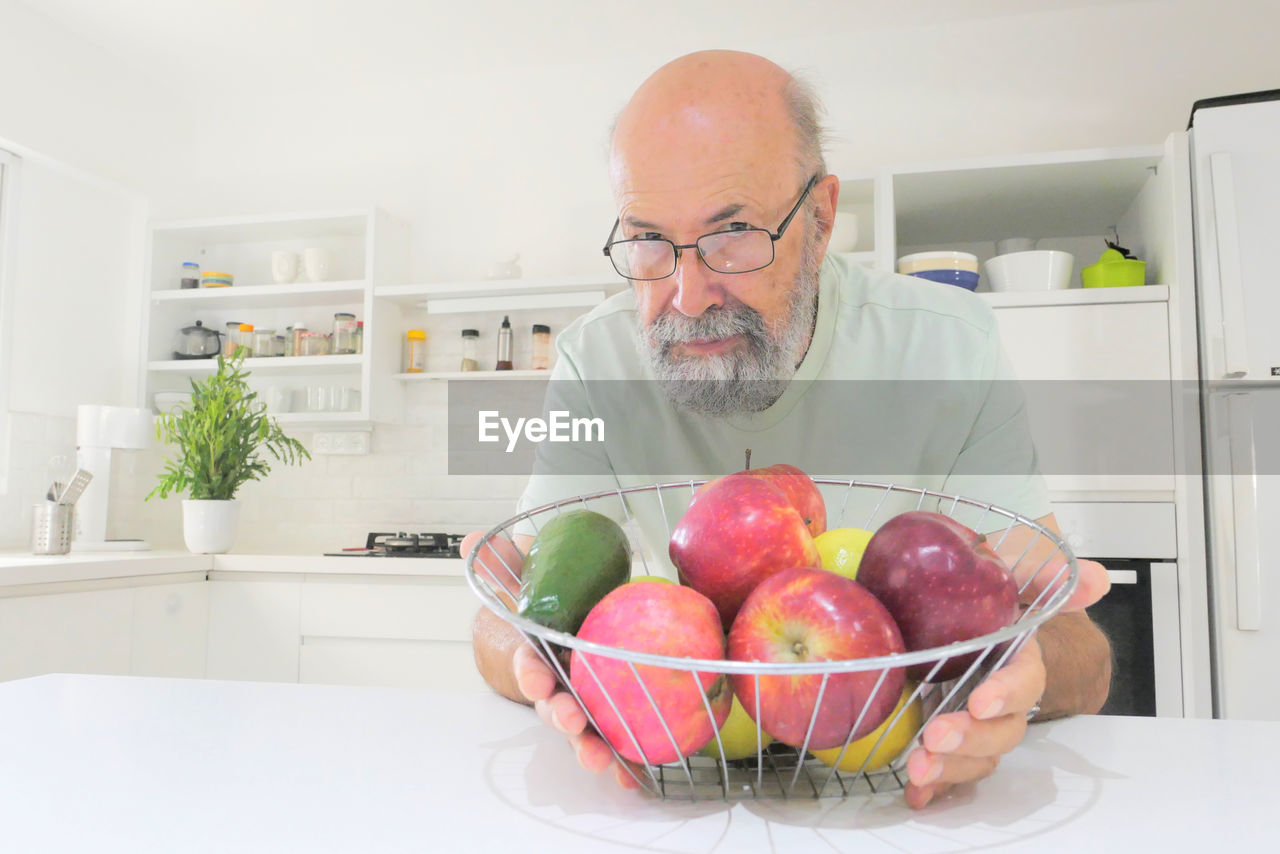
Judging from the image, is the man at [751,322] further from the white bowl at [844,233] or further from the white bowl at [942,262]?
the white bowl at [844,233]

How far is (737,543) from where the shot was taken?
496 mm

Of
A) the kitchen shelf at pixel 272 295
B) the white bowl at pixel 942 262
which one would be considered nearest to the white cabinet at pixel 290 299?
the kitchen shelf at pixel 272 295

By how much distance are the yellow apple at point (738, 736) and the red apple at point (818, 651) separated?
0.02 metres

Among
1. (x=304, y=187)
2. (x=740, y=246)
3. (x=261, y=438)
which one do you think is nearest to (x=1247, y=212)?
(x=740, y=246)

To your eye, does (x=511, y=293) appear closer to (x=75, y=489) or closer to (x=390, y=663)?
(x=390, y=663)

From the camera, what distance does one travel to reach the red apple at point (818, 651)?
40 centimetres

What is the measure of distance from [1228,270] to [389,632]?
248 cm

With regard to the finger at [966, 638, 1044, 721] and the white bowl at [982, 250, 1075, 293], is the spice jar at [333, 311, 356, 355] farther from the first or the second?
the finger at [966, 638, 1044, 721]

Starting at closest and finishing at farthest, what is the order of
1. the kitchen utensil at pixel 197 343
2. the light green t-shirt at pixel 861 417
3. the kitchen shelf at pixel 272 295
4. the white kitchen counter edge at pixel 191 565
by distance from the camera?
the light green t-shirt at pixel 861 417 → the white kitchen counter edge at pixel 191 565 → the kitchen shelf at pixel 272 295 → the kitchen utensil at pixel 197 343

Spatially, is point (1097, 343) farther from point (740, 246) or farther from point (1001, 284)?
point (740, 246)

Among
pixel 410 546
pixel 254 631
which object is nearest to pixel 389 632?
pixel 410 546

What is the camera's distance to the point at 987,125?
302 centimetres

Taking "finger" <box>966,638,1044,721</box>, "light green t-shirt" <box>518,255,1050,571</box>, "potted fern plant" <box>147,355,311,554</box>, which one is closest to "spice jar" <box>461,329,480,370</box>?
"potted fern plant" <box>147,355,311,554</box>

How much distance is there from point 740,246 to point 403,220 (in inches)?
104
